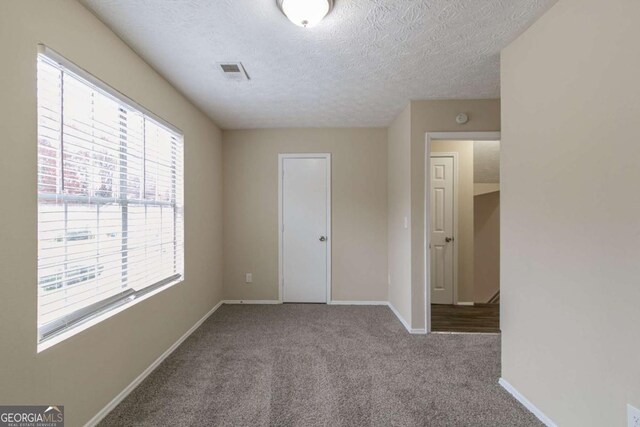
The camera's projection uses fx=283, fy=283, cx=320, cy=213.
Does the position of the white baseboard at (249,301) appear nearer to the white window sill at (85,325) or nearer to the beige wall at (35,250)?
the beige wall at (35,250)

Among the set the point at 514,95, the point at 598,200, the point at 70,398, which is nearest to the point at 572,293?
the point at 598,200

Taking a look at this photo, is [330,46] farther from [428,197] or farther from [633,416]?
[633,416]

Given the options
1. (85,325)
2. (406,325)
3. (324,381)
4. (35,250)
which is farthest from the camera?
(406,325)

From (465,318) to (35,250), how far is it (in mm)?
3946

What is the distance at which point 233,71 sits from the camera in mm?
2312

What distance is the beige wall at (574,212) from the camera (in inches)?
48.9

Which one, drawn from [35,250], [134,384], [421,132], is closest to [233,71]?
[35,250]

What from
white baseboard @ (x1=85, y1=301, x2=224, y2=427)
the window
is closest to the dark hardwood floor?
white baseboard @ (x1=85, y1=301, x2=224, y2=427)

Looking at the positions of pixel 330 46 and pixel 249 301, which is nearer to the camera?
pixel 330 46

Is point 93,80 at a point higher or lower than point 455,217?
higher

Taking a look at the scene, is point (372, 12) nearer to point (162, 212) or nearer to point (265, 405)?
point (162, 212)

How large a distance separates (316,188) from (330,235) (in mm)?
687

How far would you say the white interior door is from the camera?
402cm

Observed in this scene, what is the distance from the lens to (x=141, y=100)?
2145mm
